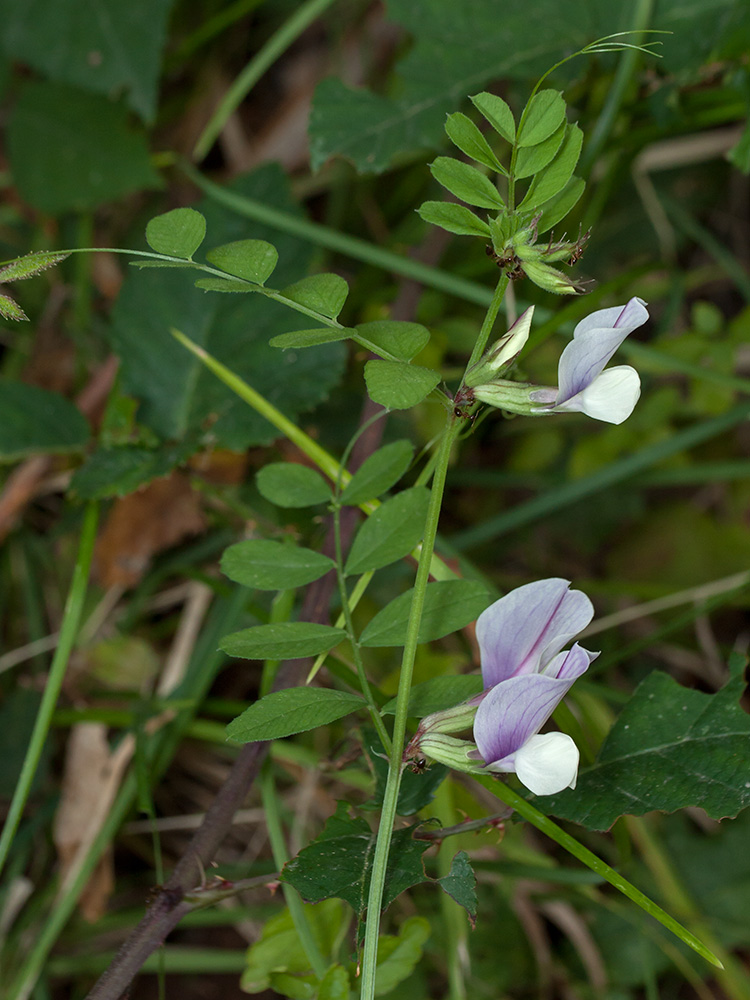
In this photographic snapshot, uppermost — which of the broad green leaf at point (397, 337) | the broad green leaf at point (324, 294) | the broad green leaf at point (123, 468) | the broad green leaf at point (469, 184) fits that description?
the broad green leaf at point (469, 184)

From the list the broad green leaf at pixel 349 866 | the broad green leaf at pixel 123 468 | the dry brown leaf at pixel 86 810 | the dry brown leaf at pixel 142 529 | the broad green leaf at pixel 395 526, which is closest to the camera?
the broad green leaf at pixel 349 866

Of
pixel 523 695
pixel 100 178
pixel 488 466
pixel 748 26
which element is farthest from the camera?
pixel 488 466

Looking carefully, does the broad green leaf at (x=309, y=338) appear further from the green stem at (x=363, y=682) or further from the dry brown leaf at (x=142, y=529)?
the dry brown leaf at (x=142, y=529)

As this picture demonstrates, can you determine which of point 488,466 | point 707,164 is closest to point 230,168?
point 488,466

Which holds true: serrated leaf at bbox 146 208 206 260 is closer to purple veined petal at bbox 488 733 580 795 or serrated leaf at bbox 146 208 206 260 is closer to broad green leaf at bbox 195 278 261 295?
broad green leaf at bbox 195 278 261 295

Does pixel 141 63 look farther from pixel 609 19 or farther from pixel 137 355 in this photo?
pixel 609 19

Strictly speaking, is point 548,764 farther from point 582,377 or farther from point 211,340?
point 211,340

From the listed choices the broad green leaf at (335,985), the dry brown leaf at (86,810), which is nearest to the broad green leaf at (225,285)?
the broad green leaf at (335,985)
